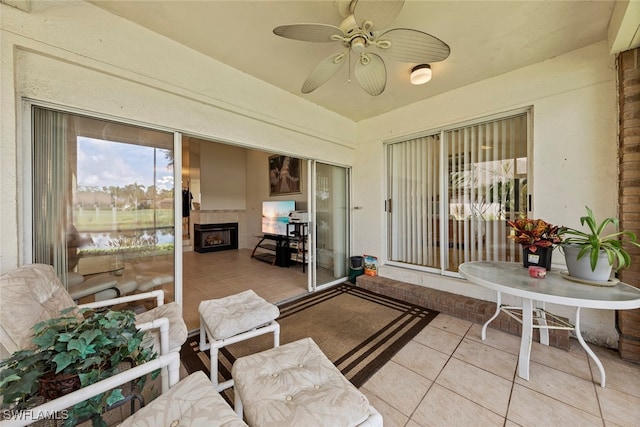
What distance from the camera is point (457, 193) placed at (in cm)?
309

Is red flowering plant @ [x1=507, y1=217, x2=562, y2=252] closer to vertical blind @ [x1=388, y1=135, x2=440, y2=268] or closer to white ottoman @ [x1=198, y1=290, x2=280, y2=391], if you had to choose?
vertical blind @ [x1=388, y1=135, x2=440, y2=268]

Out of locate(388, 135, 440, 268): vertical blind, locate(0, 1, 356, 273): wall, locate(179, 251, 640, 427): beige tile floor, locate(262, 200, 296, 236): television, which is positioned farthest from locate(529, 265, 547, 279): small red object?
locate(262, 200, 296, 236): television

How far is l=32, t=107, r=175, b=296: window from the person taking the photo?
65.9 inches

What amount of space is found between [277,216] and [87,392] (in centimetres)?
463

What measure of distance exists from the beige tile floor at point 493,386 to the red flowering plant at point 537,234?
0.94 metres

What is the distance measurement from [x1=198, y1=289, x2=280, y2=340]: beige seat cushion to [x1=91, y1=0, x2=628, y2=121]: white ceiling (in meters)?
2.28

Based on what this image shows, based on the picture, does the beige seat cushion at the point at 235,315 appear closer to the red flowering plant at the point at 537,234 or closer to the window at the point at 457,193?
the red flowering plant at the point at 537,234

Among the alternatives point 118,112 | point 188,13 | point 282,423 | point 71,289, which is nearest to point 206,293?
point 71,289

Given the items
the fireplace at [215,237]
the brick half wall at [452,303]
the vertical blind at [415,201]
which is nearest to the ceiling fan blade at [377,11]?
the vertical blind at [415,201]

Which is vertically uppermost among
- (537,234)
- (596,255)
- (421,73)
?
(421,73)

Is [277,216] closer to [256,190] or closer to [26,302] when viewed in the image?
[256,190]

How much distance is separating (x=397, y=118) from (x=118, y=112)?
3278 millimetres

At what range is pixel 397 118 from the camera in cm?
347

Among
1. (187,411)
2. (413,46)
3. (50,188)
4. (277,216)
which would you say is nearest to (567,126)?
(413,46)
